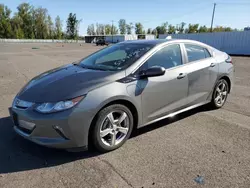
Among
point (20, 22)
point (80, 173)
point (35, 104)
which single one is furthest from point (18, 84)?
point (20, 22)

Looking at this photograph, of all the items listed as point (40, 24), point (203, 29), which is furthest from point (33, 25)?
point (203, 29)

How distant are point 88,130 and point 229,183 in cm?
182

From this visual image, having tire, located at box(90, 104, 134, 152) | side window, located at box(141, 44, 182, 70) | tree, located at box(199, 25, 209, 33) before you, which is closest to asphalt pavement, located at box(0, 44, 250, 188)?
tire, located at box(90, 104, 134, 152)

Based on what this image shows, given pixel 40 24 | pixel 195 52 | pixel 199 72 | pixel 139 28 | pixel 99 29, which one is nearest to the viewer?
Result: pixel 199 72

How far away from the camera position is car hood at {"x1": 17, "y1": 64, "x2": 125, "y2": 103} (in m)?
2.90

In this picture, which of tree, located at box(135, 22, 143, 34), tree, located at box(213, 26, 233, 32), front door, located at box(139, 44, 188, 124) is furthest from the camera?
tree, located at box(135, 22, 143, 34)

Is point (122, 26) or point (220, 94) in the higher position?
point (122, 26)

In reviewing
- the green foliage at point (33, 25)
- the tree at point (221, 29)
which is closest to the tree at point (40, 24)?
the green foliage at point (33, 25)

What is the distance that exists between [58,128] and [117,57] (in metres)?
1.76

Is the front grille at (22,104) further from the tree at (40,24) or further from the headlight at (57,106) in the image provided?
the tree at (40,24)

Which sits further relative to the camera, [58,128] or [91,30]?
[91,30]

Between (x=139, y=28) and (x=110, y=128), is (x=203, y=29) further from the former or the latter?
(x=110, y=128)

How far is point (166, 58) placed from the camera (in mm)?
3865

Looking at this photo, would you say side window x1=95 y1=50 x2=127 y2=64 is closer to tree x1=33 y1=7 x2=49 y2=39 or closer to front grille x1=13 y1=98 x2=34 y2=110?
front grille x1=13 y1=98 x2=34 y2=110
